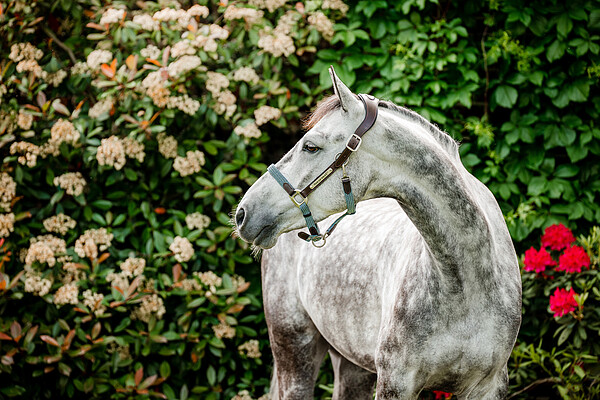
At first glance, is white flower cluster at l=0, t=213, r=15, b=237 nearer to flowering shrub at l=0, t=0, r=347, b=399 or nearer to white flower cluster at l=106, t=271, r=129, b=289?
flowering shrub at l=0, t=0, r=347, b=399

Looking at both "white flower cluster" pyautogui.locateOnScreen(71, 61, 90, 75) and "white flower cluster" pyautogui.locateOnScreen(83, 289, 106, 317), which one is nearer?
"white flower cluster" pyautogui.locateOnScreen(83, 289, 106, 317)

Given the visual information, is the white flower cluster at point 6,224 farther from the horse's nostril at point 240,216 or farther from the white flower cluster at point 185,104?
the horse's nostril at point 240,216

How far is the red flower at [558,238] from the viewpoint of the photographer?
12.3ft

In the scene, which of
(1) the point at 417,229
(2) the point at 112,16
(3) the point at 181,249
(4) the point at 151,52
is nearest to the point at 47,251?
(3) the point at 181,249

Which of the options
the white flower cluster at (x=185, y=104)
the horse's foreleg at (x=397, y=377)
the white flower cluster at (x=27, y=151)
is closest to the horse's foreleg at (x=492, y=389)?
the horse's foreleg at (x=397, y=377)

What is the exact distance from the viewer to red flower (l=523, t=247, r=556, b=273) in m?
3.69

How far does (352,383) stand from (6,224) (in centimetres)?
243

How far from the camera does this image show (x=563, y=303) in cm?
349

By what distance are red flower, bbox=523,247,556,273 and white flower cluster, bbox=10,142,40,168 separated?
3.12 m

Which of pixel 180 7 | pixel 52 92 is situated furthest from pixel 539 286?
pixel 52 92

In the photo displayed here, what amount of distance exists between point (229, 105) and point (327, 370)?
77.4 inches

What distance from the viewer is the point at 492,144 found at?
14.1ft

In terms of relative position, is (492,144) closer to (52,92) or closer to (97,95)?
(97,95)

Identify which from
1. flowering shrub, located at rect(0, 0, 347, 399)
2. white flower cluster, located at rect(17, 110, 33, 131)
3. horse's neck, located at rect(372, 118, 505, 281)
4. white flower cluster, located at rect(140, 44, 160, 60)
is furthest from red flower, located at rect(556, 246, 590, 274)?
white flower cluster, located at rect(17, 110, 33, 131)
